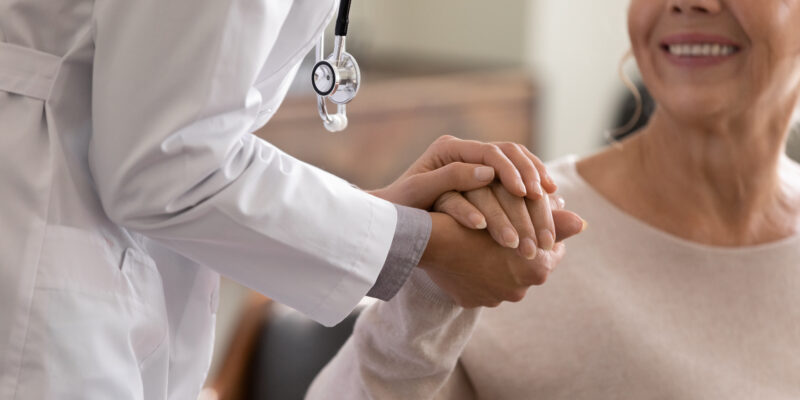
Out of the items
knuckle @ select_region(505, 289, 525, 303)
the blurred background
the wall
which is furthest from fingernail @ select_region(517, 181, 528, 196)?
the wall

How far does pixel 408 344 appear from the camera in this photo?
3.51ft

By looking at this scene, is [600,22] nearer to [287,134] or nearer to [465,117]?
[465,117]

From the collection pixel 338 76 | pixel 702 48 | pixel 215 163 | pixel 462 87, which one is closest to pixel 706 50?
pixel 702 48

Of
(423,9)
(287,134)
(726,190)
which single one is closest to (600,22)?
(423,9)

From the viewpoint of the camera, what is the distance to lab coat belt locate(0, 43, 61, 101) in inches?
33.6

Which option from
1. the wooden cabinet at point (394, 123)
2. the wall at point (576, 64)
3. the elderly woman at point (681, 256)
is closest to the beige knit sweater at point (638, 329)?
the elderly woman at point (681, 256)

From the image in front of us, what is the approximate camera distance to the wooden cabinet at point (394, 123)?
10.8 feet

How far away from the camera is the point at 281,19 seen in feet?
2.69

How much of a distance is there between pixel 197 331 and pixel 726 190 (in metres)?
0.82

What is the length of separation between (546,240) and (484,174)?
0.31 ft

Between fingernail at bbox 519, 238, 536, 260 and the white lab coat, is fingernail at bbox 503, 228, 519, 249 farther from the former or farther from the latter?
the white lab coat

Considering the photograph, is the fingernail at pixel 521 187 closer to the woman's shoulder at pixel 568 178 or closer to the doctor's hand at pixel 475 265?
the doctor's hand at pixel 475 265

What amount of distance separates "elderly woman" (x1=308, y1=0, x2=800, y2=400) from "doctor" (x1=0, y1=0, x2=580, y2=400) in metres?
0.32

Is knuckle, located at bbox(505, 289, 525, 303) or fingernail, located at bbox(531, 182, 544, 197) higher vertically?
fingernail, located at bbox(531, 182, 544, 197)
